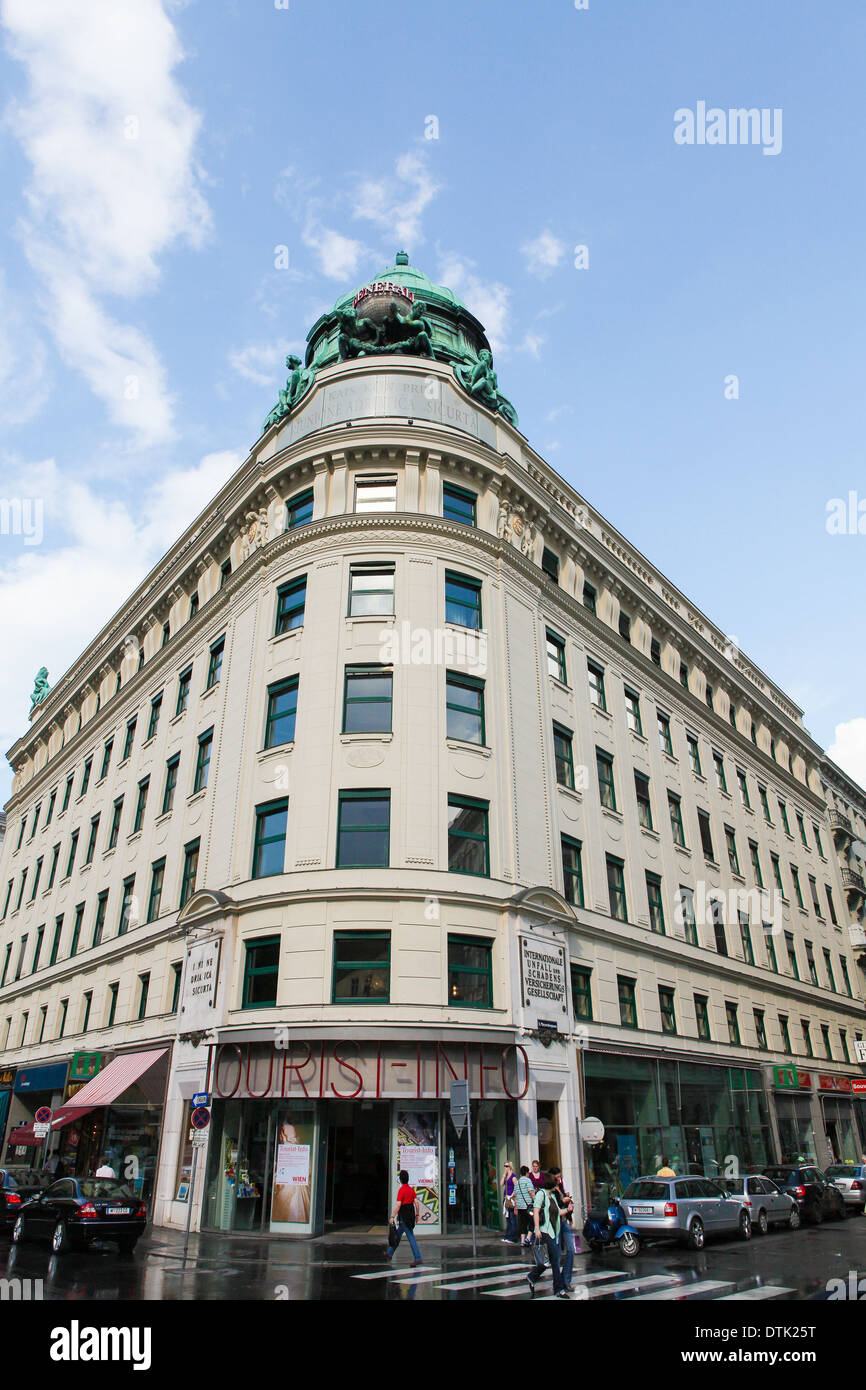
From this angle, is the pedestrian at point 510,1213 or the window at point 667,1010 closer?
the pedestrian at point 510,1213

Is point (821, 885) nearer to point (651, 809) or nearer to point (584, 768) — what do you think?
point (651, 809)

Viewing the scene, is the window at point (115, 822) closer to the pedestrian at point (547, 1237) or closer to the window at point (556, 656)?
the window at point (556, 656)

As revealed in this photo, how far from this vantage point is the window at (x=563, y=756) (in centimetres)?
2856

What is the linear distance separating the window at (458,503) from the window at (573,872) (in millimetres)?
10486

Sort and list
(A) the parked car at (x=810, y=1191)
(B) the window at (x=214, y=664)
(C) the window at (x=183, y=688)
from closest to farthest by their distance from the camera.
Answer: (A) the parked car at (x=810, y=1191) → (B) the window at (x=214, y=664) → (C) the window at (x=183, y=688)

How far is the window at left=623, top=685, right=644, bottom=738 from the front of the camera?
34312mm

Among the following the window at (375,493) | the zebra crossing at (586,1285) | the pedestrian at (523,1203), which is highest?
the window at (375,493)

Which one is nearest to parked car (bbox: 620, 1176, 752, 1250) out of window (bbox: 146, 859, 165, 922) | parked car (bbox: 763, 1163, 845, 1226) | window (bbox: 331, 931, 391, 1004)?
parked car (bbox: 763, 1163, 845, 1226)

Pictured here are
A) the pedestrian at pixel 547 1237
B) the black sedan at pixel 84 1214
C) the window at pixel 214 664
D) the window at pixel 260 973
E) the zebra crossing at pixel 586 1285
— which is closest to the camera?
the zebra crossing at pixel 586 1285

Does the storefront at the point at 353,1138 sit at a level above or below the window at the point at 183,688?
below

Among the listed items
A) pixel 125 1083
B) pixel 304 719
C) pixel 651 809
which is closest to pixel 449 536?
pixel 304 719

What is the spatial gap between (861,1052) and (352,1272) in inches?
1242

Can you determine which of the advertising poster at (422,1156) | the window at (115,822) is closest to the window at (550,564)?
the advertising poster at (422,1156)

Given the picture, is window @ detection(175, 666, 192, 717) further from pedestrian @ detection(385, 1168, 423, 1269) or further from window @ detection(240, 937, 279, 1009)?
pedestrian @ detection(385, 1168, 423, 1269)
